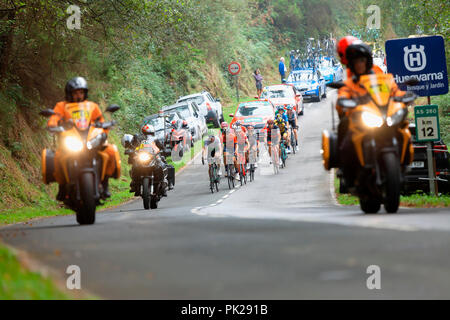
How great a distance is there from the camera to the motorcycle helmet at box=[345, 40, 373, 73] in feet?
36.4

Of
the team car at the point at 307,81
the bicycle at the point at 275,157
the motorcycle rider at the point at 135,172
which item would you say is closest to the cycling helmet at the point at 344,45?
the motorcycle rider at the point at 135,172

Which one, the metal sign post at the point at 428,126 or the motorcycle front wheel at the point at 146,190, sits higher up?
the metal sign post at the point at 428,126

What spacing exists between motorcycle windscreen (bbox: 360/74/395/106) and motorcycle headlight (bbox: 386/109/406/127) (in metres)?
0.24

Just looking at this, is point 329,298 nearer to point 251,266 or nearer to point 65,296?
point 251,266

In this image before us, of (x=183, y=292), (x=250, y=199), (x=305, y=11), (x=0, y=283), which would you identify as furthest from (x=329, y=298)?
(x=305, y=11)

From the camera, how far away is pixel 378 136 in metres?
10.9

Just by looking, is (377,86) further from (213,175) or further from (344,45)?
(213,175)

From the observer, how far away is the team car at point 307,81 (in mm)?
56219

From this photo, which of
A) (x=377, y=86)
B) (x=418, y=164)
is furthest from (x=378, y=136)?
(x=418, y=164)

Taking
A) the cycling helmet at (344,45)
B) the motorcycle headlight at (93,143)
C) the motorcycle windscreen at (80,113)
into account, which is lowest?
the motorcycle headlight at (93,143)

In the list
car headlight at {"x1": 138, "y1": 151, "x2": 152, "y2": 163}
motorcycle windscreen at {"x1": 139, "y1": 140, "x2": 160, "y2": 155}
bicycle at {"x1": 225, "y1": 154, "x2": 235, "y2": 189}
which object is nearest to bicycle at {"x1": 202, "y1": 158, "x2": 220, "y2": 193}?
bicycle at {"x1": 225, "y1": 154, "x2": 235, "y2": 189}

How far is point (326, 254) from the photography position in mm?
7465

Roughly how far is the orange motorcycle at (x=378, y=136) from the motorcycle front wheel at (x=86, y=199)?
10.7ft

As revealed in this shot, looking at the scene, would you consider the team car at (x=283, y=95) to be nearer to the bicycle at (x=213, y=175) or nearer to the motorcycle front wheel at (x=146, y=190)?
the bicycle at (x=213, y=175)
